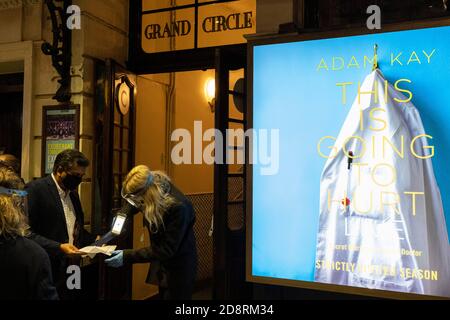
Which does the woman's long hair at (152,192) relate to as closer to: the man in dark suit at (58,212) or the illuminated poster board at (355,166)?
the man in dark suit at (58,212)

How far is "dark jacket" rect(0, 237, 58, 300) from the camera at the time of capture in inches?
75.0

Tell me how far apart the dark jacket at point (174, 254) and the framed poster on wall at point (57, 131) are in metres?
Answer: 1.79

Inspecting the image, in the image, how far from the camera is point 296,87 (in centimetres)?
357

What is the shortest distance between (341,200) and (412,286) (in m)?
0.75

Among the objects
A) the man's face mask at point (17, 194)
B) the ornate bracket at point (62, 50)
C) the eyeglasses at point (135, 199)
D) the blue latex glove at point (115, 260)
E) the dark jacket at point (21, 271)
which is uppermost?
the ornate bracket at point (62, 50)

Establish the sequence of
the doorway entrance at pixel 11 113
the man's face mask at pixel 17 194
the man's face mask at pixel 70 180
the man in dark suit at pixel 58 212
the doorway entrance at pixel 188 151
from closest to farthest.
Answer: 1. the man's face mask at pixel 17 194
2. the man in dark suit at pixel 58 212
3. the man's face mask at pixel 70 180
4. the doorway entrance at pixel 188 151
5. the doorway entrance at pixel 11 113

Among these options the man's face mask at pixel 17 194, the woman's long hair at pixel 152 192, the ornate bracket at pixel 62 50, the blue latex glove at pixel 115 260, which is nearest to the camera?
the man's face mask at pixel 17 194

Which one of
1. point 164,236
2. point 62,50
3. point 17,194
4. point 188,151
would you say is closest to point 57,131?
point 62,50

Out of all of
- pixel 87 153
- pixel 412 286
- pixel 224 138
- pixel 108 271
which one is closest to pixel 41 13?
pixel 87 153

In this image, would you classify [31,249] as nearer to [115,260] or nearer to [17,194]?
[17,194]

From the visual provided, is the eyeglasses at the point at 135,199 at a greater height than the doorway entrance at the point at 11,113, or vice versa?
the doorway entrance at the point at 11,113

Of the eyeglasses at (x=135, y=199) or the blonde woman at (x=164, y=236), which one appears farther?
the eyeglasses at (x=135, y=199)

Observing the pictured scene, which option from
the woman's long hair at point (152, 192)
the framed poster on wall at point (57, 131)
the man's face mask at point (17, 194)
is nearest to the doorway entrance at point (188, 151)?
the framed poster on wall at point (57, 131)

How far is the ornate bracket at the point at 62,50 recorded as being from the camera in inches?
173
